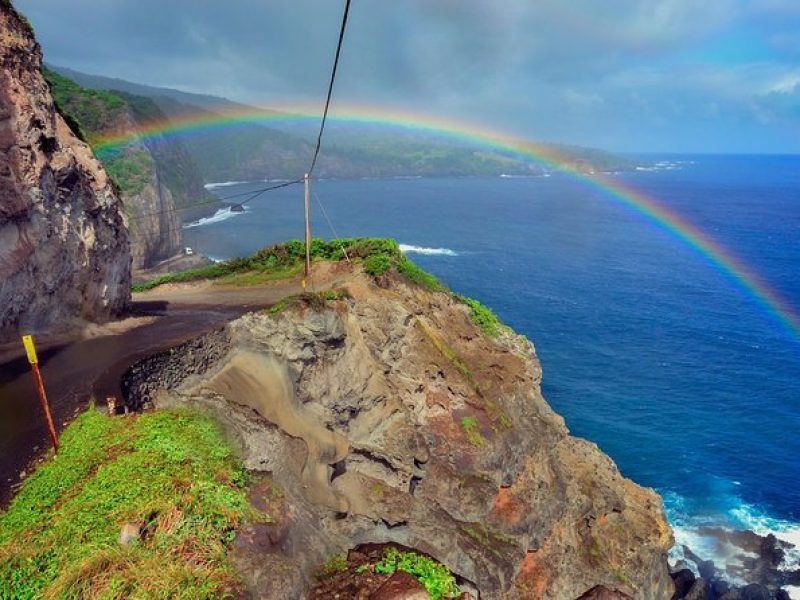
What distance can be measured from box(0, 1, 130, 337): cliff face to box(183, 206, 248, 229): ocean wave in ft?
301

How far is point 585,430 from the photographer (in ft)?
132

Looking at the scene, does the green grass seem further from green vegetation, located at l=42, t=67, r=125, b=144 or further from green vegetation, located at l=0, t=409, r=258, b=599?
green vegetation, located at l=42, t=67, r=125, b=144

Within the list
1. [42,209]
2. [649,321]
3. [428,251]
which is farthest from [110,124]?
[649,321]

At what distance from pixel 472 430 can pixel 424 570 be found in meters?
6.97

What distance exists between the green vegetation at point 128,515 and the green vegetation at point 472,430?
9.52m

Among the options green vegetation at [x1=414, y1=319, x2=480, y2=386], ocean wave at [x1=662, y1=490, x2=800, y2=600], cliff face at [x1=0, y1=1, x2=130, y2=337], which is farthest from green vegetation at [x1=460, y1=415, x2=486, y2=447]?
ocean wave at [x1=662, y1=490, x2=800, y2=600]

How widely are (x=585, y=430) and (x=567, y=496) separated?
1957cm

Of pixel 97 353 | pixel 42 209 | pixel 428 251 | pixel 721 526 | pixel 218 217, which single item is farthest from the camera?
pixel 218 217

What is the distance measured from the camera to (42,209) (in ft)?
58.2

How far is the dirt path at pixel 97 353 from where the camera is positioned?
13352 millimetres

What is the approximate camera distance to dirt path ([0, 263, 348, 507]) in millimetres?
13352

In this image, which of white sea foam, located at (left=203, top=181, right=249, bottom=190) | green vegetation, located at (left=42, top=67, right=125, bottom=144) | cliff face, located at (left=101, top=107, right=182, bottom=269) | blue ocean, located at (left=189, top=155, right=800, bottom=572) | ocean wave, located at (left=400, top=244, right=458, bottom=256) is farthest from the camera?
white sea foam, located at (left=203, top=181, right=249, bottom=190)

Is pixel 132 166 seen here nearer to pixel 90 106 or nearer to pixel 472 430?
pixel 90 106

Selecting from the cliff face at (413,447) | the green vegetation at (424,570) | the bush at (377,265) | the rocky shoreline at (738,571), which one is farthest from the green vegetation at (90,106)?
the rocky shoreline at (738,571)
